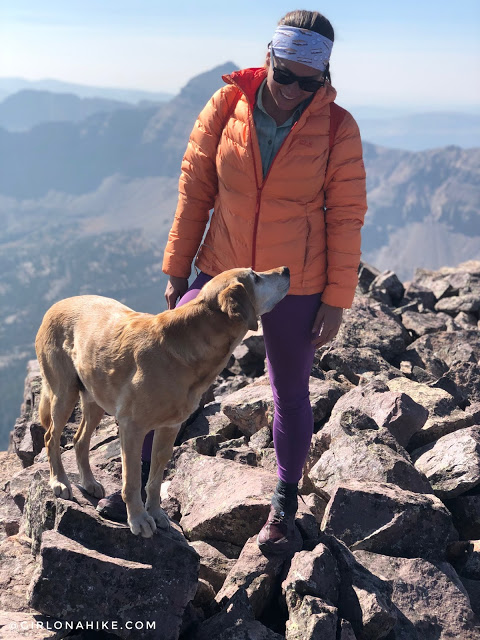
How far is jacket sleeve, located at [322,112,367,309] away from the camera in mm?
6074

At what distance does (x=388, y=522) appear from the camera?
286 inches

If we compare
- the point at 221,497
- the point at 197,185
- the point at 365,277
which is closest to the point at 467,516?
the point at 221,497

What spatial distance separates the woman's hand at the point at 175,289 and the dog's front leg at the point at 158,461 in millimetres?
1699

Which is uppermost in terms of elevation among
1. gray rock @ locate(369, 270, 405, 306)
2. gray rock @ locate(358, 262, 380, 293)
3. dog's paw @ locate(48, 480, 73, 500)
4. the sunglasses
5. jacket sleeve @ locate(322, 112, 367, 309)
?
the sunglasses

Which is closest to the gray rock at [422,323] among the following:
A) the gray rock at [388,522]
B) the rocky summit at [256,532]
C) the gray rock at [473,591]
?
the rocky summit at [256,532]

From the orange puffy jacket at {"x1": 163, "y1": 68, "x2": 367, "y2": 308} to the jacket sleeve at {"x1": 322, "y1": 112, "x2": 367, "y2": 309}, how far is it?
0.01m

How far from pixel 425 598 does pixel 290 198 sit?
185 inches

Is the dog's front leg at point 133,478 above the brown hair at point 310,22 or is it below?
below

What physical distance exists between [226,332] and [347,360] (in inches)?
280

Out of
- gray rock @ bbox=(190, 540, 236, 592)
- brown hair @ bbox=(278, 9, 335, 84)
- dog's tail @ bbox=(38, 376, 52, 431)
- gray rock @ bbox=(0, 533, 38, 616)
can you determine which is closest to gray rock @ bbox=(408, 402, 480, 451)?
gray rock @ bbox=(190, 540, 236, 592)

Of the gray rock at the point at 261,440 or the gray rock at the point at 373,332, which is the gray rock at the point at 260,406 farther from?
the gray rock at the point at 373,332

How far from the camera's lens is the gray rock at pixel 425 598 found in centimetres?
648

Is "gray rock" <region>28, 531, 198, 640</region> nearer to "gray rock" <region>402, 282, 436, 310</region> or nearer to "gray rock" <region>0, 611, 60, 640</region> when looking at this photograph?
"gray rock" <region>0, 611, 60, 640</region>

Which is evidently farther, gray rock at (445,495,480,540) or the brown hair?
gray rock at (445,495,480,540)
